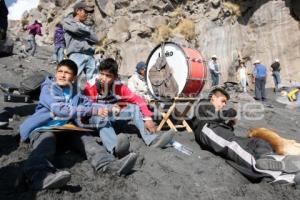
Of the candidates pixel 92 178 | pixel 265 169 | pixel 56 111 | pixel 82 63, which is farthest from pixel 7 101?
pixel 265 169

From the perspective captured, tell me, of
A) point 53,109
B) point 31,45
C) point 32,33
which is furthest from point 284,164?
point 31,45

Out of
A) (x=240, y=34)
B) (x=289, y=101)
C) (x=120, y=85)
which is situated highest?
(x=240, y=34)

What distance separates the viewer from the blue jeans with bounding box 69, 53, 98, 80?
279 inches

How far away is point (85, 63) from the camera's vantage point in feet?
23.4

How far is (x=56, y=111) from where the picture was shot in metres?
4.90

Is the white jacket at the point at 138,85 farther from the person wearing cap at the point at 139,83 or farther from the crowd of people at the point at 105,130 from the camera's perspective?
the crowd of people at the point at 105,130

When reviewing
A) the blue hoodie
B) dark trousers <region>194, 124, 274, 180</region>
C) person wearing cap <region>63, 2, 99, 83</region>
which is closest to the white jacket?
person wearing cap <region>63, 2, 99, 83</region>

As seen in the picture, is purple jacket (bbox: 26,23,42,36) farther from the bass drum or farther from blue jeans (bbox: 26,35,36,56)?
the bass drum

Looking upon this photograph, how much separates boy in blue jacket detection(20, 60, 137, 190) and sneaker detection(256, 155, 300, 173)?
59.5 inches

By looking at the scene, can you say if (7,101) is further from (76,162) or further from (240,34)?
(240,34)

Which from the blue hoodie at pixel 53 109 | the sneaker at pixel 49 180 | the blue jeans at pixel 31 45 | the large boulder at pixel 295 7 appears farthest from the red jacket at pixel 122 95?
the large boulder at pixel 295 7

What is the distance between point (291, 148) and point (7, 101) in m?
5.05

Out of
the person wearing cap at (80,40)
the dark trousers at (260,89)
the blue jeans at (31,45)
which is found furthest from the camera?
the blue jeans at (31,45)

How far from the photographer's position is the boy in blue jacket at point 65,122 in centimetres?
446
